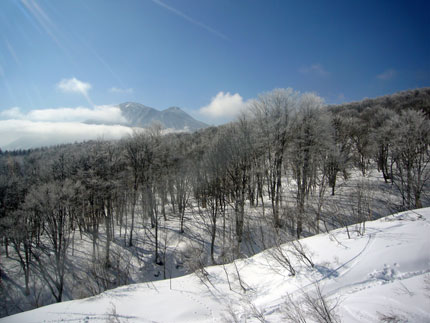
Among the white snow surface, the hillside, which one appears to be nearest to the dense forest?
the white snow surface

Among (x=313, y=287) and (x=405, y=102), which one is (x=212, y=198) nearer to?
(x=313, y=287)

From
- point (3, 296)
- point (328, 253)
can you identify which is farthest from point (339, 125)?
point (3, 296)

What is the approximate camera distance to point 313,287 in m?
5.85

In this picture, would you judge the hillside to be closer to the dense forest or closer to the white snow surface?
the dense forest

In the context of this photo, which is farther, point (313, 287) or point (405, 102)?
point (405, 102)

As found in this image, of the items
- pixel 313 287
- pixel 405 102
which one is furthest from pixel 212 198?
pixel 405 102

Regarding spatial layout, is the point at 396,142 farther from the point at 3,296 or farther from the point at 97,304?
the point at 3,296

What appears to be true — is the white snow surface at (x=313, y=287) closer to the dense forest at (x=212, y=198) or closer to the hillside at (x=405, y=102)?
the dense forest at (x=212, y=198)

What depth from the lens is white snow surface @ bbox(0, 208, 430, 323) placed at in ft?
14.7

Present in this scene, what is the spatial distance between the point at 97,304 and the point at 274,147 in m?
15.2

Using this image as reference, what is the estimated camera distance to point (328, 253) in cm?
739

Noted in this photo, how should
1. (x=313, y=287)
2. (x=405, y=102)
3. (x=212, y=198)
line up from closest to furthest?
(x=313, y=287) < (x=212, y=198) < (x=405, y=102)

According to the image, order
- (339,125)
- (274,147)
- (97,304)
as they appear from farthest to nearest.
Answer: (339,125), (274,147), (97,304)

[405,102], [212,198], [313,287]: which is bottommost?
[313,287]
